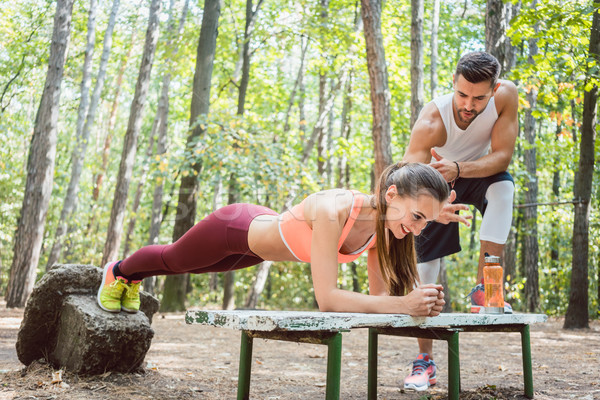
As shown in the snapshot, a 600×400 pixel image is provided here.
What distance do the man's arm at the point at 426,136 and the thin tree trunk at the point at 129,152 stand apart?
7439 millimetres

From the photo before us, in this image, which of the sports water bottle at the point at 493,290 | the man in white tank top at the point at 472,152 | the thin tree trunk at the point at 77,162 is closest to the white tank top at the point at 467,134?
the man in white tank top at the point at 472,152

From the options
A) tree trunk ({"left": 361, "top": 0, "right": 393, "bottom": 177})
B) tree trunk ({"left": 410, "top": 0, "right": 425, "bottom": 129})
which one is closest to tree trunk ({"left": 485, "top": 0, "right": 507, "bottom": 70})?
tree trunk ({"left": 410, "top": 0, "right": 425, "bottom": 129})

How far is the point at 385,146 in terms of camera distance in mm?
7488

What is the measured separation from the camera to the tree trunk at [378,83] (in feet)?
24.5

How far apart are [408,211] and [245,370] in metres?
1.04

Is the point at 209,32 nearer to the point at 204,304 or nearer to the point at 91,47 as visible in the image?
the point at 91,47

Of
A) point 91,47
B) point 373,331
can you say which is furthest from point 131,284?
point 91,47

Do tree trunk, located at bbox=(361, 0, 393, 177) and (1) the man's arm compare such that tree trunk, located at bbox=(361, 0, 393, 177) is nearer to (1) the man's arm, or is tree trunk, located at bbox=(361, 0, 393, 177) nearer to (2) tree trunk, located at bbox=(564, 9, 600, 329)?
(2) tree trunk, located at bbox=(564, 9, 600, 329)

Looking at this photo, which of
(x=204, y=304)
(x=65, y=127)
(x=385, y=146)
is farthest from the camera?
(x=65, y=127)

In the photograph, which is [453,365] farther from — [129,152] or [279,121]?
[279,121]

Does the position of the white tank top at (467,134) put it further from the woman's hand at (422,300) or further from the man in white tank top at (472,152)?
the woman's hand at (422,300)

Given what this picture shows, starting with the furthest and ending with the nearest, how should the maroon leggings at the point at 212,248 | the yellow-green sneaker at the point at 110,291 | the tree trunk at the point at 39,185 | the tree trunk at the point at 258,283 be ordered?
the tree trunk at the point at 258,283 → the tree trunk at the point at 39,185 → the yellow-green sneaker at the point at 110,291 → the maroon leggings at the point at 212,248

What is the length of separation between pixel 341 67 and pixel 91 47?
6.45 meters

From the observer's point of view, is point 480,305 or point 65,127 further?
point 65,127
